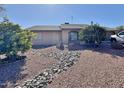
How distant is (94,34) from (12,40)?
7247 millimetres

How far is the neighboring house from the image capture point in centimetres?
2419

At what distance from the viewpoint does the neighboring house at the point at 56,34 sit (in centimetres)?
2419

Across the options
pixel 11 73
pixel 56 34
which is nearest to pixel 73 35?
pixel 56 34

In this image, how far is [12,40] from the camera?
1481 centimetres

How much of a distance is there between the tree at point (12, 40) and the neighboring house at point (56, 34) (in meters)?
8.69

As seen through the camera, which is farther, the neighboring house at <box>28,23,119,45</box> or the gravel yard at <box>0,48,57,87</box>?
the neighboring house at <box>28,23,119,45</box>

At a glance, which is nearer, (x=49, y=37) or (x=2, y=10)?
(x=2, y=10)

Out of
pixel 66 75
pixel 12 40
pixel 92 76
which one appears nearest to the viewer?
pixel 92 76

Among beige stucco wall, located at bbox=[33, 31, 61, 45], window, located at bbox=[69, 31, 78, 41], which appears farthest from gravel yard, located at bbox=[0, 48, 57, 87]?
window, located at bbox=[69, 31, 78, 41]

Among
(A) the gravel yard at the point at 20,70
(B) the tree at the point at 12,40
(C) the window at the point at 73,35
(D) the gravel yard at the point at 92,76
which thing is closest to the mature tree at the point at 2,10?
(B) the tree at the point at 12,40

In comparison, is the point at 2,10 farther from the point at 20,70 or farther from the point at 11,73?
the point at 11,73

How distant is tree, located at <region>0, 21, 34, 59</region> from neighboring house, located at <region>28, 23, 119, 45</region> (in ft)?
28.5

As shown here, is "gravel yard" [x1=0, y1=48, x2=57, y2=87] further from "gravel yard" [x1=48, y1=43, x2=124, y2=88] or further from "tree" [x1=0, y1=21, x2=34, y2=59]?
"gravel yard" [x1=48, y1=43, x2=124, y2=88]
